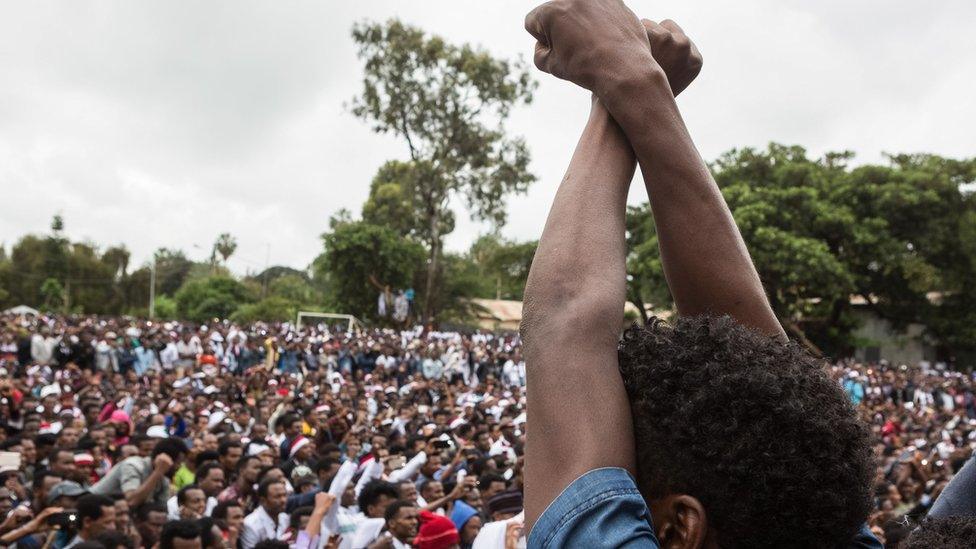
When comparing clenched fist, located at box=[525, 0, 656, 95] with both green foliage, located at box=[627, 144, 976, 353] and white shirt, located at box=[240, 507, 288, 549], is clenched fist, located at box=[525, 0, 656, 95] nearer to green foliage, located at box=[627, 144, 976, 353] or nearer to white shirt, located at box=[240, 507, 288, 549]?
white shirt, located at box=[240, 507, 288, 549]

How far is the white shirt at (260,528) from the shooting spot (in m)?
5.91

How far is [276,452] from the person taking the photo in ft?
27.9

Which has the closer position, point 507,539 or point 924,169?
point 507,539

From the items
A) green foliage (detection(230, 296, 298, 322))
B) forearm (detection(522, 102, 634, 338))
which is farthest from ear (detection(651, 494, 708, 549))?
green foliage (detection(230, 296, 298, 322))

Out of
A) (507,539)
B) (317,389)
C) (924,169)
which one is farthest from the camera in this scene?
(924,169)

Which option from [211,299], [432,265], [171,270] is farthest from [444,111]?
[171,270]

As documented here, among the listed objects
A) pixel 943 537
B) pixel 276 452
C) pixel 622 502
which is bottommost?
pixel 276 452

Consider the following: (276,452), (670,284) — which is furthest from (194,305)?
(670,284)

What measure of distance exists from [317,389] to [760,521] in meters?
14.1

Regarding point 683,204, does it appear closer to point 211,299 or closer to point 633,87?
point 633,87

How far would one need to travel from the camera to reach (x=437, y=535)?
5.20 m

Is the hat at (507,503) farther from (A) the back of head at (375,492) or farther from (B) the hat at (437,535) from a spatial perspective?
(A) the back of head at (375,492)

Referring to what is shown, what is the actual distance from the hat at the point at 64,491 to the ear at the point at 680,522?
17.4 feet

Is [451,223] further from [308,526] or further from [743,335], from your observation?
[743,335]
